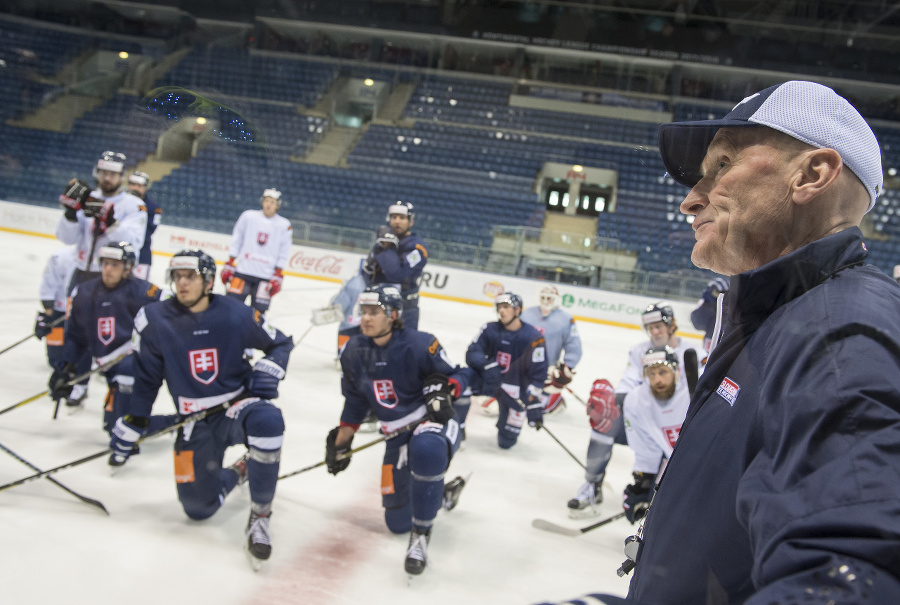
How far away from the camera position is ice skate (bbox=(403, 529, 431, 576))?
9.41ft

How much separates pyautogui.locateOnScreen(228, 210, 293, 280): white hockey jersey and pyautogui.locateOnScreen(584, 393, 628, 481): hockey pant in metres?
3.74

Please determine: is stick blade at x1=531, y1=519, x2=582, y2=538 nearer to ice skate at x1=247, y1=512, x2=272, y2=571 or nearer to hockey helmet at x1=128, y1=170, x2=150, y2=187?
ice skate at x1=247, y1=512, x2=272, y2=571

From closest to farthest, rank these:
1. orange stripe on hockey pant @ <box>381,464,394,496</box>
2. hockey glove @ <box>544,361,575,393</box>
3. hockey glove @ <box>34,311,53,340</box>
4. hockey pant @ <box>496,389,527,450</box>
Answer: orange stripe on hockey pant @ <box>381,464,394,496</box>, hockey glove @ <box>34,311,53,340</box>, hockey glove @ <box>544,361,575,393</box>, hockey pant @ <box>496,389,527,450</box>

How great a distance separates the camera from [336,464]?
3268 millimetres

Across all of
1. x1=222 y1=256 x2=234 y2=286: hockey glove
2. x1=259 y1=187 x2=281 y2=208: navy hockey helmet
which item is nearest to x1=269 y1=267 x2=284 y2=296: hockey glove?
x1=222 y1=256 x2=234 y2=286: hockey glove

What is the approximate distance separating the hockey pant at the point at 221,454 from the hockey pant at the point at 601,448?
5.92 ft

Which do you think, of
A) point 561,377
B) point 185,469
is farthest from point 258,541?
point 561,377

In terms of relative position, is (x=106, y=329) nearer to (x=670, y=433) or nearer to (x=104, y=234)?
(x=104, y=234)

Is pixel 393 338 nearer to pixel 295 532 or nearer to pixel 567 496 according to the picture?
pixel 295 532

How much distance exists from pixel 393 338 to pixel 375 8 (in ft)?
47.6

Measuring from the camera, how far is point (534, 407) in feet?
14.7

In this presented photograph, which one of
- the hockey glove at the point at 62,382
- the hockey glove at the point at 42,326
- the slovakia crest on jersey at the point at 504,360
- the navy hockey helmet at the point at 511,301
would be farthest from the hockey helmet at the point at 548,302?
the hockey glove at the point at 42,326

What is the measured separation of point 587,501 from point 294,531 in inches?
64.4

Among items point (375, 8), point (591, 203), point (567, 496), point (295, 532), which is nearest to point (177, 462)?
point (295, 532)
